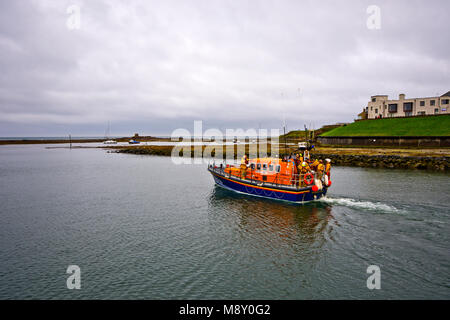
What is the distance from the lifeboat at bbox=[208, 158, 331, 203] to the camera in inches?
801

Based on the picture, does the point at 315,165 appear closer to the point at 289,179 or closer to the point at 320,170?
the point at 320,170

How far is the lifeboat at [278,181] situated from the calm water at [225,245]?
888 mm

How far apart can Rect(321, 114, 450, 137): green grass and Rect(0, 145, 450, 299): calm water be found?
33.9 meters

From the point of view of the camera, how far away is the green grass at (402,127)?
164 ft

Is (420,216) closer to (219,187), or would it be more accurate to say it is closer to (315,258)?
(315,258)

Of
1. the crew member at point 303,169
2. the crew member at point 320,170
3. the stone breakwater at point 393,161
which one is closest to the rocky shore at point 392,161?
the stone breakwater at point 393,161

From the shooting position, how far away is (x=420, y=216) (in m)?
16.6

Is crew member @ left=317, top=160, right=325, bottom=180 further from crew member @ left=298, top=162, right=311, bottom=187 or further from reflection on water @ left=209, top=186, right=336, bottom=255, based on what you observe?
reflection on water @ left=209, top=186, right=336, bottom=255

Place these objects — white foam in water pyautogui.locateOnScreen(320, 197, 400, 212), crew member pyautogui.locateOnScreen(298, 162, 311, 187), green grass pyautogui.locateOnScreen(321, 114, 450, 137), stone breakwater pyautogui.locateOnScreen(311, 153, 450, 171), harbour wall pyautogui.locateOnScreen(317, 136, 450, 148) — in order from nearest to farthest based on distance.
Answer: white foam in water pyautogui.locateOnScreen(320, 197, 400, 212) → crew member pyautogui.locateOnScreen(298, 162, 311, 187) → stone breakwater pyautogui.locateOnScreen(311, 153, 450, 171) → harbour wall pyautogui.locateOnScreen(317, 136, 450, 148) → green grass pyautogui.locateOnScreen(321, 114, 450, 137)

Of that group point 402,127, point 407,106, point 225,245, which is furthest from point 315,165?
point 407,106

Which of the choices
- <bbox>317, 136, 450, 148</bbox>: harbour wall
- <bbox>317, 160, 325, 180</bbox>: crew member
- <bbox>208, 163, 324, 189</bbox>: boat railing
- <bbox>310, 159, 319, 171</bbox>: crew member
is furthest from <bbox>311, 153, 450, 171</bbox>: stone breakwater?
<bbox>317, 160, 325, 180</bbox>: crew member

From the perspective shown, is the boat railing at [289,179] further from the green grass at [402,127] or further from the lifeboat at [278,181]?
the green grass at [402,127]

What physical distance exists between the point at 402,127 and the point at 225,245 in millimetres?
58345
